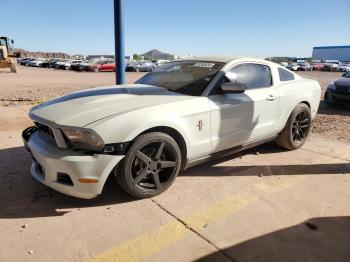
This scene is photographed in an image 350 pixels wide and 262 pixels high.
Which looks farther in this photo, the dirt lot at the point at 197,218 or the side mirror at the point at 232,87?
the side mirror at the point at 232,87

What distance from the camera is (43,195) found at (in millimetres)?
3686

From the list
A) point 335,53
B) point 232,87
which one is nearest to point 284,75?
point 232,87

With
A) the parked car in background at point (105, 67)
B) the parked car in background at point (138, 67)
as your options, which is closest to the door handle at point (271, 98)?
the parked car in background at point (105, 67)

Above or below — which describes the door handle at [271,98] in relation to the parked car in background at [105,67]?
above

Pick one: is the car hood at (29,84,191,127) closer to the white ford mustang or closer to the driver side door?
the white ford mustang

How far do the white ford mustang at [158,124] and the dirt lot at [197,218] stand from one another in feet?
0.94

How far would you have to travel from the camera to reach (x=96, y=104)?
11.8 feet

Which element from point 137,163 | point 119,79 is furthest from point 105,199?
point 119,79

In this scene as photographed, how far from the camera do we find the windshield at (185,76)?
414cm

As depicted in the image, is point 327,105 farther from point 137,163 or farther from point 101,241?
point 101,241

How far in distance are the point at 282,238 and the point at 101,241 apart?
1592 mm

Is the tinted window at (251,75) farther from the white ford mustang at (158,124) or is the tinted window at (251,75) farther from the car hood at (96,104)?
the car hood at (96,104)

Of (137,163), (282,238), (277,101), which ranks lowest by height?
(282,238)

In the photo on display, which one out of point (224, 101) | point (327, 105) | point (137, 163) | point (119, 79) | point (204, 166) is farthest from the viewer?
point (327, 105)
